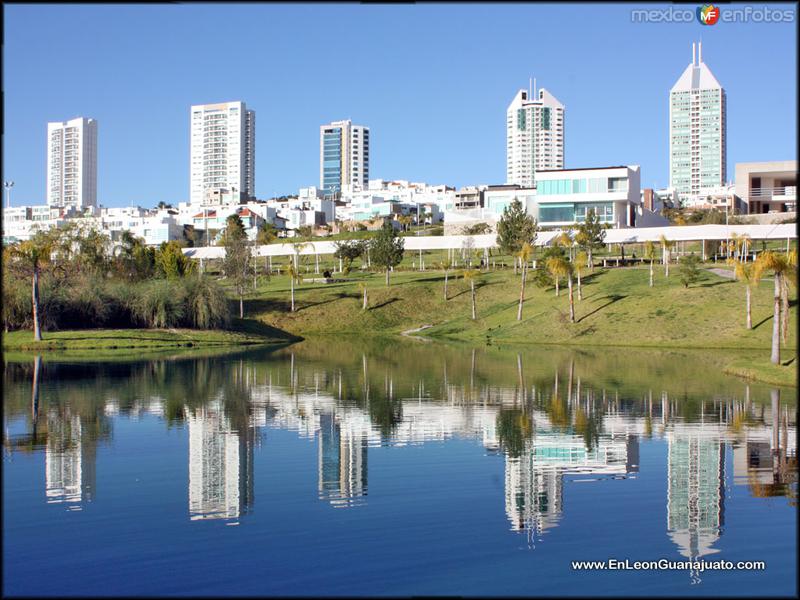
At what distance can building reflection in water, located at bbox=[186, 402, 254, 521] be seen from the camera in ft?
55.2

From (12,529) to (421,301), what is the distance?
63473 mm

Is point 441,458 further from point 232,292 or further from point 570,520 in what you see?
point 232,292

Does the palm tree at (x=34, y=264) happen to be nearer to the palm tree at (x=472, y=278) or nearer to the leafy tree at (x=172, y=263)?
the leafy tree at (x=172, y=263)

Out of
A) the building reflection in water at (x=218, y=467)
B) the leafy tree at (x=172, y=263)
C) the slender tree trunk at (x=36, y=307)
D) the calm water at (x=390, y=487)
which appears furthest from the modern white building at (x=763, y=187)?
the building reflection in water at (x=218, y=467)

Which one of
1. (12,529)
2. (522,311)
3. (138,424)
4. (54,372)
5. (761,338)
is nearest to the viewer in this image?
(12,529)

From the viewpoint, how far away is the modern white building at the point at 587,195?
97938mm

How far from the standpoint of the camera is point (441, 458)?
2153 cm

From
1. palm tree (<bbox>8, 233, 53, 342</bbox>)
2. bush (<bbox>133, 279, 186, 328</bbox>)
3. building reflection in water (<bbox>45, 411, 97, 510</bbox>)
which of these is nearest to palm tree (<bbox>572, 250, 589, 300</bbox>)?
bush (<bbox>133, 279, 186, 328</bbox>)

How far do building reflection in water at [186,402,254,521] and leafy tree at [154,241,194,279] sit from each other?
4741cm

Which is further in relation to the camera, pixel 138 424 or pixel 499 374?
pixel 499 374

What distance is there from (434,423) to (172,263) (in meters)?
52.0

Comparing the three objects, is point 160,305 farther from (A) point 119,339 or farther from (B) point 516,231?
(B) point 516,231

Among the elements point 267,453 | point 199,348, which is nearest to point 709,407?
point 267,453

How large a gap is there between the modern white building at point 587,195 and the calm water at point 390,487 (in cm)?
6412
